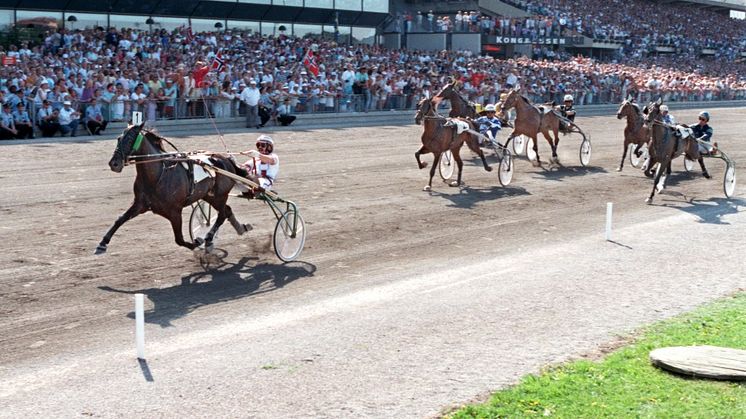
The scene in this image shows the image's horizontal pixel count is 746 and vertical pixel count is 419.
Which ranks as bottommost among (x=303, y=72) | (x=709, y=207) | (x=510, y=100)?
(x=709, y=207)

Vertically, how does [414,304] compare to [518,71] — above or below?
below

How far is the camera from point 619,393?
7.75m

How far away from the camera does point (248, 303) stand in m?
10.5

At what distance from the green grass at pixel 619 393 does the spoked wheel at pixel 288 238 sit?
501cm

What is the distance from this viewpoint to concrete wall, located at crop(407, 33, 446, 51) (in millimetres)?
46125

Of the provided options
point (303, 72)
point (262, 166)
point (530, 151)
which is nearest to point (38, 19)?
point (303, 72)

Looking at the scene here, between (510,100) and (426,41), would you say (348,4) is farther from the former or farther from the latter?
(510,100)

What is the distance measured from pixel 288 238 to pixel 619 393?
5.95 m

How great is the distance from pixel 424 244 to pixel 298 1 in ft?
87.0

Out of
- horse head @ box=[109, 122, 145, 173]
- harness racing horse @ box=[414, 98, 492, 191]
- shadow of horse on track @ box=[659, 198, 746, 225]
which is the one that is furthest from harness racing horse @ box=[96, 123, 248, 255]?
shadow of horse on track @ box=[659, 198, 746, 225]

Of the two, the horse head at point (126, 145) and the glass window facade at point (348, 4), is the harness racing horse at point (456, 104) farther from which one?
the glass window facade at point (348, 4)

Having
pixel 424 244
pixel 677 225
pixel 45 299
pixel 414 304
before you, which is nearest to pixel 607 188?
pixel 677 225

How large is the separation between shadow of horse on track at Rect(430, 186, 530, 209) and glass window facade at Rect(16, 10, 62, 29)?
1741 centimetres

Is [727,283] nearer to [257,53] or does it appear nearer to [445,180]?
[445,180]
